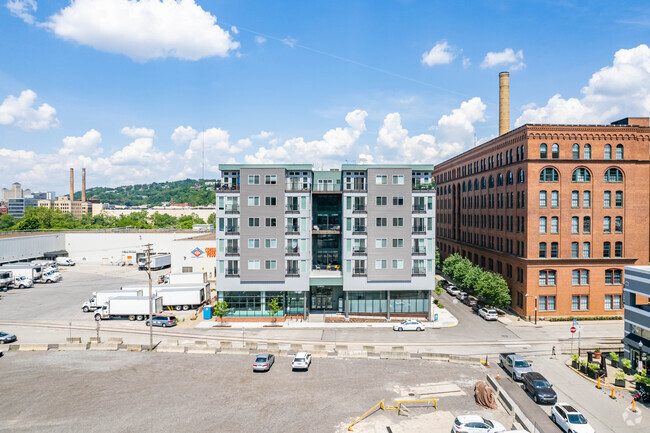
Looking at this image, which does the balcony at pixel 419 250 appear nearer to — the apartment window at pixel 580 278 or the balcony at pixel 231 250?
the apartment window at pixel 580 278

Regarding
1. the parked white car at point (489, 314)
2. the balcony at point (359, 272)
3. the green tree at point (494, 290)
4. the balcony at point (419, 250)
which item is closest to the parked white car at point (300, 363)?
the balcony at point (359, 272)

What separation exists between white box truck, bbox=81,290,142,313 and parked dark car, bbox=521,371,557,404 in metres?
58.3

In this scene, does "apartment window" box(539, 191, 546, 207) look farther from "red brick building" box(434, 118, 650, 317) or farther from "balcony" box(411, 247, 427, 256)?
"balcony" box(411, 247, 427, 256)

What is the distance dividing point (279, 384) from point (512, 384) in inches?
863

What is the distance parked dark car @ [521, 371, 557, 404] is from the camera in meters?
34.2

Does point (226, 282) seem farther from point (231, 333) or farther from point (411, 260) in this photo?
point (411, 260)

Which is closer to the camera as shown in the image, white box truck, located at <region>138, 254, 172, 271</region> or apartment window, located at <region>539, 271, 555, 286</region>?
apartment window, located at <region>539, 271, 555, 286</region>

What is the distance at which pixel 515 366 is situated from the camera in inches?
1569

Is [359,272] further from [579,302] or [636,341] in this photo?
[579,302]

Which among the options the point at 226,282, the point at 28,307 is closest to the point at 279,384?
the point at 226,282

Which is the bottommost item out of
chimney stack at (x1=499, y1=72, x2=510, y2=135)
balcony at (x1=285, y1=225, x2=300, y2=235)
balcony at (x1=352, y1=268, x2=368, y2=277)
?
balcony at (x1=352, y1=268, x2=368, y2=277)

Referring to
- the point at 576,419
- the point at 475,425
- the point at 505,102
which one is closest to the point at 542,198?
the point at 505,102

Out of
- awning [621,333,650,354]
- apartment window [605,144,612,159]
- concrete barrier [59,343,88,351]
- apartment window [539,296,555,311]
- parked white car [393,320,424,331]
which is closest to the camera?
awning [621,333,650,354]

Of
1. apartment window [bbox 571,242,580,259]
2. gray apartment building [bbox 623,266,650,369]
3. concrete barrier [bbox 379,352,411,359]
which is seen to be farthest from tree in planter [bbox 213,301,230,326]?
apartment window [bbox 571,242,580,259]
